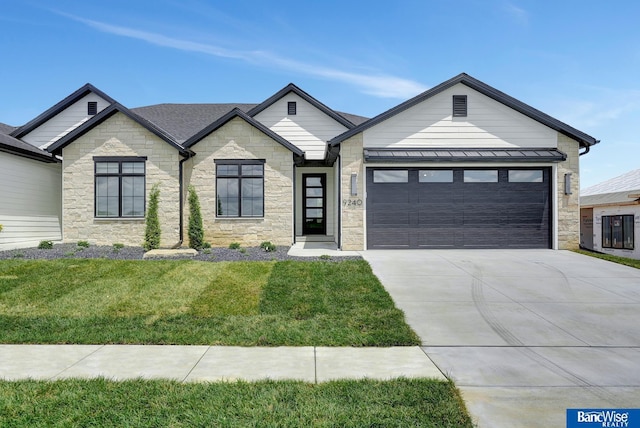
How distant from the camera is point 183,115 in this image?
21469 millimetres

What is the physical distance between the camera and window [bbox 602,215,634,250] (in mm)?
19484

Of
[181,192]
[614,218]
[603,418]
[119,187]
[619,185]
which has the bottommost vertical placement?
[603,418]

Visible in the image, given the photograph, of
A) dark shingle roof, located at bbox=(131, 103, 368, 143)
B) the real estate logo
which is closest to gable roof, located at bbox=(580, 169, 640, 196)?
dark shingle roof, located at bbox=(131, 103, 368, 143)

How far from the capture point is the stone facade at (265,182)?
1505 centimetres

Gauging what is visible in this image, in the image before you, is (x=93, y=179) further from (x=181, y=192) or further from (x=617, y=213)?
(x=617, y=213)

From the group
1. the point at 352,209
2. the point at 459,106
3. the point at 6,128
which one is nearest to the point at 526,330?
the point at 352,209

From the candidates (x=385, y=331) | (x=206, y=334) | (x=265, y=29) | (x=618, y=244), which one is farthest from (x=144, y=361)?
(x=618, y=244)

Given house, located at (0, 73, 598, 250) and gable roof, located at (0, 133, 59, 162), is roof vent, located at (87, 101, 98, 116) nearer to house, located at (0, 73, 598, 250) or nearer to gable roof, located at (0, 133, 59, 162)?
gable roof, located at (0, 133, 59, 162)

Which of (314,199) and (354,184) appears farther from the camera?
(314,199)

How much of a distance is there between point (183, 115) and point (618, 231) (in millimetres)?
23479

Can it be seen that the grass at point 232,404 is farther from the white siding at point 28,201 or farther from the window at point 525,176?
the white siding at point 28,201

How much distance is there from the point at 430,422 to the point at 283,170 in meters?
12.7

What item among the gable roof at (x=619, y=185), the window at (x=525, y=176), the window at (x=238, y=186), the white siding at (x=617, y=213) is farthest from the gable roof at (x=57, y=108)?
the gable roof at (x=619, y=185)

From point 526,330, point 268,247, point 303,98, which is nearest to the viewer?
point 526,330
